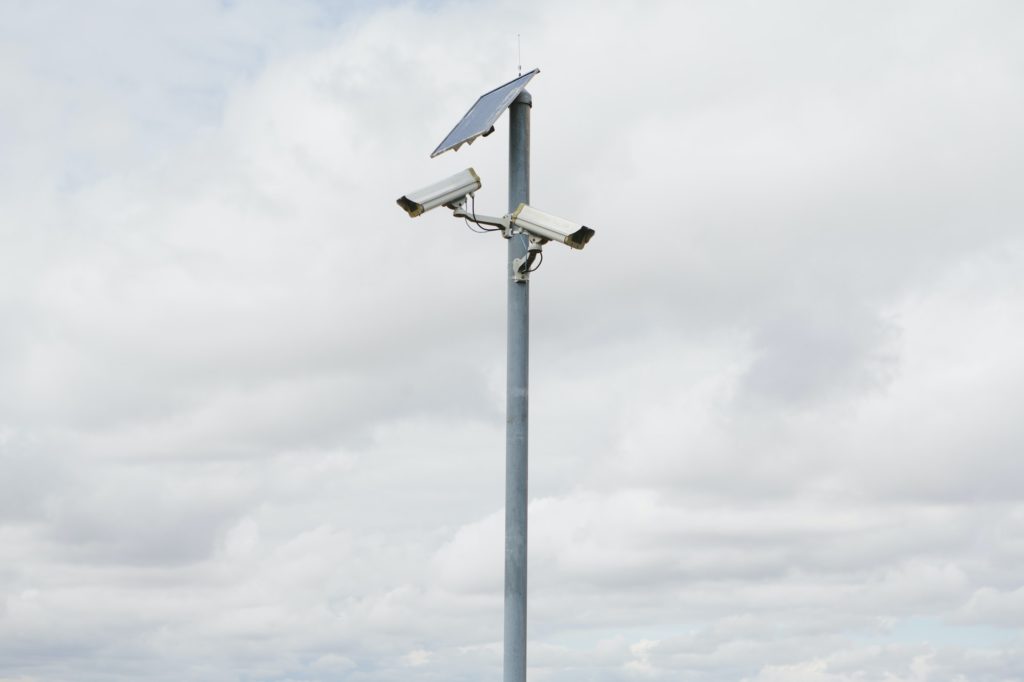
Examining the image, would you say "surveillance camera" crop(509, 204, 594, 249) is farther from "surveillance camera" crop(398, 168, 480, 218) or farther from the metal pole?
"surveillance camera" crop(398, 168, 480, 218)

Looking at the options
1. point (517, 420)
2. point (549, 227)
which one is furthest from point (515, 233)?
point (517, 420)

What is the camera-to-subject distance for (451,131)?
50.8 feet

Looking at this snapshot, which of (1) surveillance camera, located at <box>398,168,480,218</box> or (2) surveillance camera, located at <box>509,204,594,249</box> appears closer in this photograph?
(2) surveillance camera, located at <box>509,204,594,249</box>

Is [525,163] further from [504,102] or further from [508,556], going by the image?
[508,556]

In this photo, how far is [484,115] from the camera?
14.7m

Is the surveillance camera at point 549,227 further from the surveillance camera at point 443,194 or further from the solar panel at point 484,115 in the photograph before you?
the solar panel at point 484,115

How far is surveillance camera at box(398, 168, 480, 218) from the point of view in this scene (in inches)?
569

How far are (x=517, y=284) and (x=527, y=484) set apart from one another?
7.47 feet

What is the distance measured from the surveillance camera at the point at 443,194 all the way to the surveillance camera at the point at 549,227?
605 millimetres

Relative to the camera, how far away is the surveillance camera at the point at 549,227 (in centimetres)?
1347

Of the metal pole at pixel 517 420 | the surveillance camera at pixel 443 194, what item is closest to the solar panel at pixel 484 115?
the metal pole at pixel 517 420

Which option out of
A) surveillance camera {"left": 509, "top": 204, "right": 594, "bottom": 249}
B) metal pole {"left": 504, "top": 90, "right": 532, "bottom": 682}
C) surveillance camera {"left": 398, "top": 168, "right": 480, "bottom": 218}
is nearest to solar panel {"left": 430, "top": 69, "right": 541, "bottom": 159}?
metal pole {"left": 504, "top": 90, "right": 532, "bottom": 682}

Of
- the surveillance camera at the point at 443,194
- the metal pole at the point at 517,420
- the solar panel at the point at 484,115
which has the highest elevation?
the solar panel at the point at 484,115

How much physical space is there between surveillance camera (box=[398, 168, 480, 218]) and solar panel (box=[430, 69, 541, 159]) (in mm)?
427
